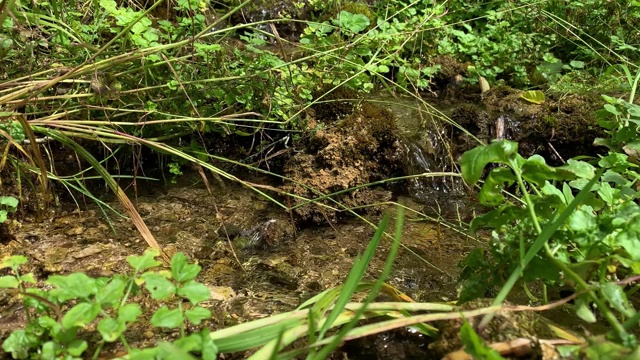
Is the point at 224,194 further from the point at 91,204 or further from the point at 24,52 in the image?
the point at 24,52

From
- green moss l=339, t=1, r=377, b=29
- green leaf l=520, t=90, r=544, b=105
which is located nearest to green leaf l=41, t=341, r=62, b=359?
green leaf l=520, t=90, r=544, b=105

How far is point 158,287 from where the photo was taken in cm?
92

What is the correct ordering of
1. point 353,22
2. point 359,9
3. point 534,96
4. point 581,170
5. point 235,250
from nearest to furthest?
point 581,170 → point 235,250 → point 353,22 → point 534,96 → point 359,9

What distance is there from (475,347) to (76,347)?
2.40 ft

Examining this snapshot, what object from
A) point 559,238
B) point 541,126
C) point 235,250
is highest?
point 559,238

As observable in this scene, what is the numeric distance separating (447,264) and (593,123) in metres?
1.72

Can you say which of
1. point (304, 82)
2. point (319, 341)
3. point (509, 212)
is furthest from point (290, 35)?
point (319, 341)

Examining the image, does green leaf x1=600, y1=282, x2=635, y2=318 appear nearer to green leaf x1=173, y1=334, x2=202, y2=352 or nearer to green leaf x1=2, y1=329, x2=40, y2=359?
green leaf x1=173, y1=334, x2=202, y2=352

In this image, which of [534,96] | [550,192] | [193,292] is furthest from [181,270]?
[534,96]

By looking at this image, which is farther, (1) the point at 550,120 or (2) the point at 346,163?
(1) the point at 550,120

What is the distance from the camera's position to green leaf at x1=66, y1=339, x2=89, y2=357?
0.89 meters

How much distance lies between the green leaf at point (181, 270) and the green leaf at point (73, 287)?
0.15 metres

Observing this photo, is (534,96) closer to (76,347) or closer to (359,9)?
(359,9)

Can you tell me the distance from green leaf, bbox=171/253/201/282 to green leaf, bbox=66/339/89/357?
20 centimetres
